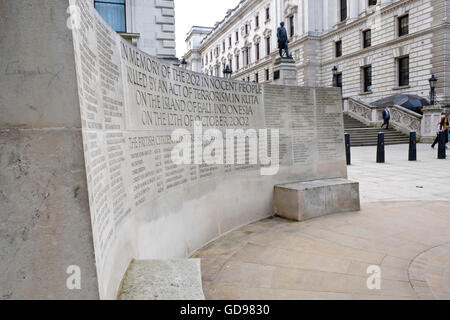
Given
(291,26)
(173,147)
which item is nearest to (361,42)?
(291,26)

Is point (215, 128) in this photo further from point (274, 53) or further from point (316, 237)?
point (274, 53)

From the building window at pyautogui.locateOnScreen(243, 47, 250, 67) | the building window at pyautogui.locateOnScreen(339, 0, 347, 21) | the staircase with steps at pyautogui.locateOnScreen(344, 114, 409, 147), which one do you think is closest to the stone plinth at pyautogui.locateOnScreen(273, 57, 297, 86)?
the staircase with steps at pyautogui.locateOnScreen(344, 114, 409, 147)

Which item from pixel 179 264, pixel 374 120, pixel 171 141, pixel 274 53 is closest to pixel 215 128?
pixel 171 141

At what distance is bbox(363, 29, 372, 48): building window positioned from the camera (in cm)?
3224

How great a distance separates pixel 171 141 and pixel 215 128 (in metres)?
1.08

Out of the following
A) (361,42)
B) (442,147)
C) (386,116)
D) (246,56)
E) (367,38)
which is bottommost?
(442,147)

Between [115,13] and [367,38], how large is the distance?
2723 centimetres

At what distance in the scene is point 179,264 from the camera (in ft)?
7.75

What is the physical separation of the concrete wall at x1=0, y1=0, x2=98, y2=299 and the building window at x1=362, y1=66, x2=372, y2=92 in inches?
1367

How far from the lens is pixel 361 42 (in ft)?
108

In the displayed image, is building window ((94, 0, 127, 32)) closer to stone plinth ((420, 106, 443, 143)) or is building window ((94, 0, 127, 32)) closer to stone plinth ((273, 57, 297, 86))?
stone plinth ((273, 57, 297, 86))

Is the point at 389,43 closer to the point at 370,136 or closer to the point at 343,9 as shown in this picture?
the point at 343,9

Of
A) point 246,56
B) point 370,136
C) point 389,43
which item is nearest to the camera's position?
point 370,136
